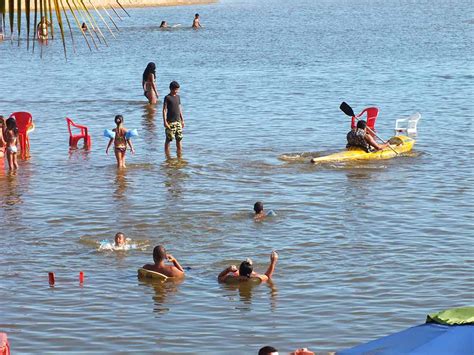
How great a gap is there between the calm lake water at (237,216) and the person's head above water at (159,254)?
0.35m

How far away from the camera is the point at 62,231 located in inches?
627

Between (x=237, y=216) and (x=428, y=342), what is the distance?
9562mm

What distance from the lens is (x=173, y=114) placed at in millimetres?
20406

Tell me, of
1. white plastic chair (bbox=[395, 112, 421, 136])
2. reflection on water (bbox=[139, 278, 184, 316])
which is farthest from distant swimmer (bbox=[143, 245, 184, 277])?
white plastic chair (bbox=[395, 112, 421, 136])

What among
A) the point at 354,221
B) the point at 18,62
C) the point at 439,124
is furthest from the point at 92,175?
the point at 18,62

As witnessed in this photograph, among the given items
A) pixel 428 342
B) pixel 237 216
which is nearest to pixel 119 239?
pixel 237 216

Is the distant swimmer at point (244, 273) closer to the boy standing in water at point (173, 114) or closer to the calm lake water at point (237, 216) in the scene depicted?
the calm lake water at point (237, 216)

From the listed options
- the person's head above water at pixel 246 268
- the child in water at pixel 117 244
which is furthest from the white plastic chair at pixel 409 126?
A: the person's head above water at pixel 246 268

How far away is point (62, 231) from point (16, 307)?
3.45m

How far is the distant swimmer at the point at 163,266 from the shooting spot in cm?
1311

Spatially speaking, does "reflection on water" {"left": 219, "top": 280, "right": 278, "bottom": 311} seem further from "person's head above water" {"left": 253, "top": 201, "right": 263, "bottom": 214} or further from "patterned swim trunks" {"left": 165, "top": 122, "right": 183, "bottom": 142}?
"patterned swim trunks" {"left": 165, "top": 122, "right": 183, "bottom": 142}

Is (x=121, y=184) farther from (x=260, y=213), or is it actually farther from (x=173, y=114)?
(x=260, y=213)

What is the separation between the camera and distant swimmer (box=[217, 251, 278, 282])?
A: 13039 millimetres

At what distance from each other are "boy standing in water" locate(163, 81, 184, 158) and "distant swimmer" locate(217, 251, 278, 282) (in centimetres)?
729
